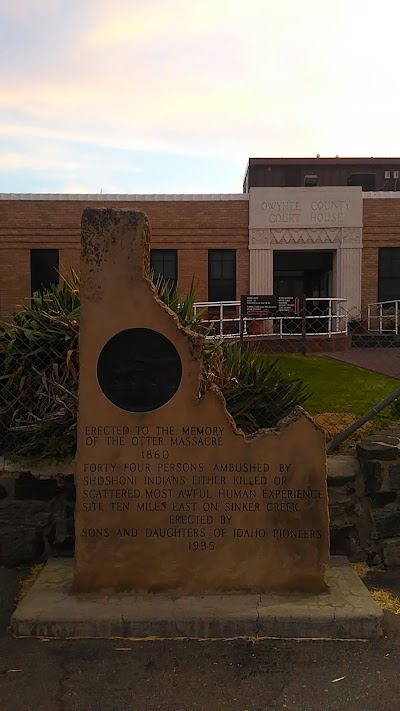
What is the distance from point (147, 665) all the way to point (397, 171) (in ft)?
129

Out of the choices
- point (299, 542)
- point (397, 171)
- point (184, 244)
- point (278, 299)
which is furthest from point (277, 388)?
point (397, 171)

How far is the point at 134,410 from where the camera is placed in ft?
12.8

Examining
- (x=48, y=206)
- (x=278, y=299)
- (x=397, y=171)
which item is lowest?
(x=278, y=299)

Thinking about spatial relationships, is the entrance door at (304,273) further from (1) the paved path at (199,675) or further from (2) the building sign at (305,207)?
(1) the paved path at (199,675)

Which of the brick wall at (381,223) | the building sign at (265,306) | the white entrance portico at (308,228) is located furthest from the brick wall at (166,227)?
the building sign at (265,306)

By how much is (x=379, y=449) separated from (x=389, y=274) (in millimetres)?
18204

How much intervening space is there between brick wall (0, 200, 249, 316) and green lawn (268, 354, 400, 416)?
11906 mm

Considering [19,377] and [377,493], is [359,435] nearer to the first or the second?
[377,493]

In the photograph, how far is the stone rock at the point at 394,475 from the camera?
15.0 ft

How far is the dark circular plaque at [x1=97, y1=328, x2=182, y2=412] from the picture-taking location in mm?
3900

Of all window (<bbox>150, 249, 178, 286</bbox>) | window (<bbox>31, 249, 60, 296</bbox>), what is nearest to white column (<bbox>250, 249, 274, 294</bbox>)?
window (<bbox>150, 249, 178, 286</bbox>)

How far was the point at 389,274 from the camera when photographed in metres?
21.6

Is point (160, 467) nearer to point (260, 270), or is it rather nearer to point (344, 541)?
point (344, 541)

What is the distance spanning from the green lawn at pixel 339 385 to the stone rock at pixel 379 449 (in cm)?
122
